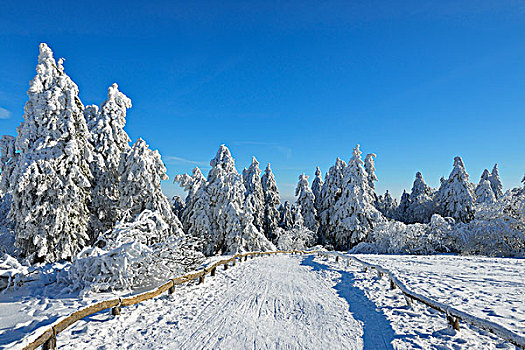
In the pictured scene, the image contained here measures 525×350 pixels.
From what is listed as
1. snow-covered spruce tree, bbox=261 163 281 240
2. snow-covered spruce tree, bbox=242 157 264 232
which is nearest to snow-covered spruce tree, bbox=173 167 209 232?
snow-covered spruce tree, bbox=242 157 264 232

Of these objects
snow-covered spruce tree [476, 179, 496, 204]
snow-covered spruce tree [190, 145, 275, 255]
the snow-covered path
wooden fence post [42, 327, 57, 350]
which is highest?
snow-covered spruce tree [476, 179, 496, 204]

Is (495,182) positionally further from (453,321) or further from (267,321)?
(267,321)

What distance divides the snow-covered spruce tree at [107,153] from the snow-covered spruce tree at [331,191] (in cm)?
2757

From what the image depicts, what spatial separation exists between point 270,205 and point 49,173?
29989 mm

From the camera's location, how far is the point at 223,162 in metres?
28.7

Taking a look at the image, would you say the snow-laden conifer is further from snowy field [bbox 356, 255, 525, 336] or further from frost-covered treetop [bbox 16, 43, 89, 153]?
snowy field [bbox 356, 255, 525, 336]

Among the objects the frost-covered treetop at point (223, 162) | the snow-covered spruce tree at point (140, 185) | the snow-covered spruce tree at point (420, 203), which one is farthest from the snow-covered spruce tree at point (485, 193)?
the snow-covered spruce tree at point (140, 185)

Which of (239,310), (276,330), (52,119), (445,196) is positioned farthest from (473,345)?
(445,196)

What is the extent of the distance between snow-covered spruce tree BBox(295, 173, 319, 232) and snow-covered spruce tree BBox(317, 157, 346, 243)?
1.22 m

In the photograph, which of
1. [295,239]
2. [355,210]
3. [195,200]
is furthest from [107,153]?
[355,210]

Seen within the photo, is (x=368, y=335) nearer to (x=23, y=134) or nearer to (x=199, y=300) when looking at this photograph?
(x=199, y=300)

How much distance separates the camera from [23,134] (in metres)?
15.2

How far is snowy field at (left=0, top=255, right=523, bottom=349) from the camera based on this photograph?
636 cm

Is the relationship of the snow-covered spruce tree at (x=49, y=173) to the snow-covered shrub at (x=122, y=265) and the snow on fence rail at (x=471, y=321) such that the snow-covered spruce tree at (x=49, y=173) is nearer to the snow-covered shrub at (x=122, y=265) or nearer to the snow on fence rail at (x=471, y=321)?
the snow-covered shrub at (x=122, y=265)
